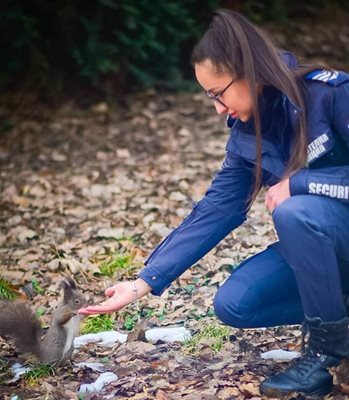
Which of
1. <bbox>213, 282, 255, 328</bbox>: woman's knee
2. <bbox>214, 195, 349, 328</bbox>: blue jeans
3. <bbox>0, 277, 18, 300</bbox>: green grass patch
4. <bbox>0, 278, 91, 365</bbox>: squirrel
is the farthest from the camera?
<bbox>0, 277, 18, 300</bbox>: green grass patch

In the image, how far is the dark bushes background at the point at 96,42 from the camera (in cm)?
754

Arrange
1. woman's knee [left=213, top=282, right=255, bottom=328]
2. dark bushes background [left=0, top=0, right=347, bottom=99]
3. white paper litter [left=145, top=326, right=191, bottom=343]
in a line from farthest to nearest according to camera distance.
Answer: dark bushes background [left=0, top=0, right=347, bottom=99], white paper litter [left=145, top=326, right=191, bottom=343], woman's knee [left=213, top=282, right=255, bottom=328]

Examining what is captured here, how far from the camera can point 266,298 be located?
3.32m

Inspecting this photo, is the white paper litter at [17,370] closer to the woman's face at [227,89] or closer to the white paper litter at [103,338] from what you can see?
the white paper litter at [103,338]

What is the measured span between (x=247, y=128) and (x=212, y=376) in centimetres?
104

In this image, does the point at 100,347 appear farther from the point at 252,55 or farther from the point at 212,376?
the point at 252,55

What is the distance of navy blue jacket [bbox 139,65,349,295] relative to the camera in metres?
3.02

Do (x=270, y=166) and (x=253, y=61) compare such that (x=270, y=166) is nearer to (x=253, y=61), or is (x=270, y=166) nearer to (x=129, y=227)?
(x=253, y=61)

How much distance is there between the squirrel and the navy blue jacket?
1.62 feet

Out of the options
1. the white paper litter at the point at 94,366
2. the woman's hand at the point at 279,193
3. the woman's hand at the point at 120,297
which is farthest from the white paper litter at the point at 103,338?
the woman's hand at the point at 279,193

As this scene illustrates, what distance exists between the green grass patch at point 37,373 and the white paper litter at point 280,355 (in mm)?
923

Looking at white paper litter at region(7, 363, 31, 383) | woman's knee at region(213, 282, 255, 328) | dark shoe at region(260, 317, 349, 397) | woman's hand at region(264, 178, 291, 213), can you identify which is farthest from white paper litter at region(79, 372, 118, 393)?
woman's hand at region(264, 178, 291, 213)

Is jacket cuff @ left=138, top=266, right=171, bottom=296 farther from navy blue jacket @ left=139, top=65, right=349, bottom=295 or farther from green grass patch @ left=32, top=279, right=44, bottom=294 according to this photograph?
green grass patch @ left=32, top=279, right=44, bottom=294

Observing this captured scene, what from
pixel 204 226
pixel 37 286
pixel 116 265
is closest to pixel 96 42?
pixel 116 265
